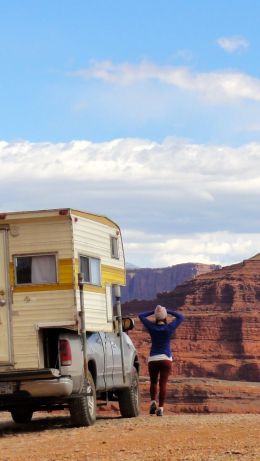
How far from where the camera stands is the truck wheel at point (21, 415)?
52.0 ft

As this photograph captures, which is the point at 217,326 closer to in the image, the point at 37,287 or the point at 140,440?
the point at 37,287

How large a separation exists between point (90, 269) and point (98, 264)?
0.43 metres

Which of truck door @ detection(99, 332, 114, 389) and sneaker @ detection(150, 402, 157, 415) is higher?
truck door @ detection(99, 332, 114, 389)

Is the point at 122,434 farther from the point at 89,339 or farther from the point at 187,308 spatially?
the point at 187,308

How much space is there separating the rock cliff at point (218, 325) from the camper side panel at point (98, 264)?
75912 millimetres

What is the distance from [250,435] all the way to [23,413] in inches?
222

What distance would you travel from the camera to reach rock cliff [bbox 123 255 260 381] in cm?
9856

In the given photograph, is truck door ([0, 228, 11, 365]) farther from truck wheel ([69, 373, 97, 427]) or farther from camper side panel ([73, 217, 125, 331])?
truck wheel ([69, 373, 97, 427])

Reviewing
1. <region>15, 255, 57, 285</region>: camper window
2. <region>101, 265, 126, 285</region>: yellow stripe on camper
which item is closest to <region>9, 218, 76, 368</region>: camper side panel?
<region>15, 255, 57, 285</region>: camper window

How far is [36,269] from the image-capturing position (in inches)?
535

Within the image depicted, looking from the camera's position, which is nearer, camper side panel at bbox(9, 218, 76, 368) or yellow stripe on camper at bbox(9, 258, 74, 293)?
camper side panel at bbox(9, 218, 76, 368)

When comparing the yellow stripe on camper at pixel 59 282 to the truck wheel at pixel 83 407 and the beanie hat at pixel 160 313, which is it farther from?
the beanie hat at pixel 160 313

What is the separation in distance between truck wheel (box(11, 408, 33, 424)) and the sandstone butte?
7060 centimetres

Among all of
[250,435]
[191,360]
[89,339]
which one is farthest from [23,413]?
[191,360]
